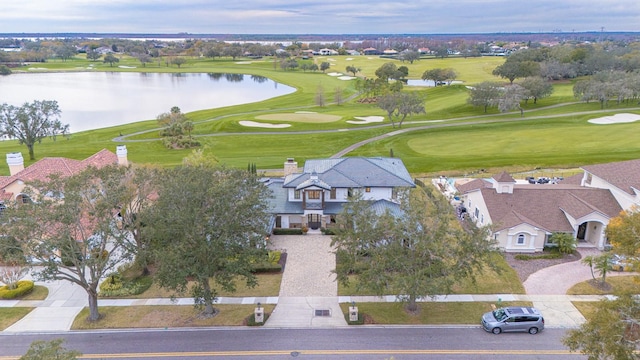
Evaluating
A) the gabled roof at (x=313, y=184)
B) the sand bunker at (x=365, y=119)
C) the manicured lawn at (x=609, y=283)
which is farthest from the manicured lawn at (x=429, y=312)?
the sand bunker at (x=365, y=119)

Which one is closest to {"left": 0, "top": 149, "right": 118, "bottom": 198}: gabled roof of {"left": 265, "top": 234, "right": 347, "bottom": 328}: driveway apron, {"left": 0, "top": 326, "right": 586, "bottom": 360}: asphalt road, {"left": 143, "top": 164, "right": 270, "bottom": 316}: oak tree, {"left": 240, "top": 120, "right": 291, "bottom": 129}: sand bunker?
{"left": 143, "top": 164, "right": 270, "bottom": 316}: oak tree

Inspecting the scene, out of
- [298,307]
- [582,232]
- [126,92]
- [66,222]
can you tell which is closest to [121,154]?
[66,222]

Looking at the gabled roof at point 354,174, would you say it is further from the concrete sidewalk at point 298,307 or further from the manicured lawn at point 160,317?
the manicured lawn at point 160,317

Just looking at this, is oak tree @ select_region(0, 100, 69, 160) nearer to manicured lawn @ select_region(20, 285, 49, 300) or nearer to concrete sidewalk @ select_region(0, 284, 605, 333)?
manicured lawn @ select_region(20, 285, 49, 300)

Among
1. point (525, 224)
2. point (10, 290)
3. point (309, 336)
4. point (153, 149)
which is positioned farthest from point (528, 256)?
point (153, 149)

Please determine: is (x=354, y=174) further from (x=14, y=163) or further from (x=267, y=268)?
(x=14, y=163)

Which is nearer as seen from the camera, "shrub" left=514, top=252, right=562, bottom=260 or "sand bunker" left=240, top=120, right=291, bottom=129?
"shrub" left=514, top=252, right=562, bottom=260
